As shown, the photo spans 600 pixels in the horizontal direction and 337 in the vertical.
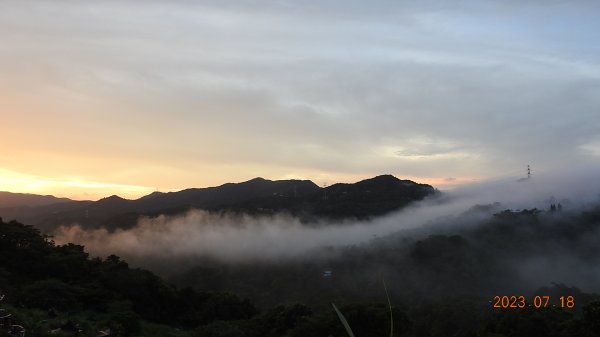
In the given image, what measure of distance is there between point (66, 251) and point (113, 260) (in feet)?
→ 13.6

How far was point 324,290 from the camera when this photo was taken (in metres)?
100

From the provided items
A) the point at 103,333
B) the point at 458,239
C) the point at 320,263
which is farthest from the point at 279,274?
→ the point at 103,333

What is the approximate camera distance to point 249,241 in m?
165

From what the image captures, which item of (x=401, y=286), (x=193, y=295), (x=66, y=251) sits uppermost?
(x=66, y=251)

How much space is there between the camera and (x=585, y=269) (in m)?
106

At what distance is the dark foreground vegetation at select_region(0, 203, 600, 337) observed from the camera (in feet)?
100

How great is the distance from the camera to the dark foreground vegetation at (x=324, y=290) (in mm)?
30531

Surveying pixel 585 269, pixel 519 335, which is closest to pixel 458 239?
pixel 585 269

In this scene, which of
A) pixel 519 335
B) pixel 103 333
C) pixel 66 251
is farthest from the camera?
pixel 66 251

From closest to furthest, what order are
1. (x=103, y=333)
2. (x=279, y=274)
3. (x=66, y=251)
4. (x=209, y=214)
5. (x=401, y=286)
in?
(x=103, y=333) → (x=66, y=251) → (x=401, y=286) → (x=279, y=274) → (x=209, y=214)

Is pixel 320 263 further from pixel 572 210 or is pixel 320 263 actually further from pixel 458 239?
pixel 572 210

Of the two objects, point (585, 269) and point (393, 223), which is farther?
point (393, 223)

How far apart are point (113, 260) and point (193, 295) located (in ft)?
26.8

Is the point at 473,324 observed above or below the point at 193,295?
below
